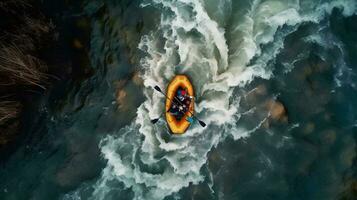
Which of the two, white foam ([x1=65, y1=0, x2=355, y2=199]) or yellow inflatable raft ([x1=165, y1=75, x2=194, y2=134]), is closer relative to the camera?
white foam ([x1=65, y1=0, x2=355, y2=199])

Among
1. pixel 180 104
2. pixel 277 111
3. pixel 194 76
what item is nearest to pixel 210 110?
pixel 180 104

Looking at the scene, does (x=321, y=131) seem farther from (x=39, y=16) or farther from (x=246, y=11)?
(x=39, y=16)

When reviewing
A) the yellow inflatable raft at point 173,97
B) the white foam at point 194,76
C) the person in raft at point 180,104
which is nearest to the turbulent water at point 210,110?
the white foam at point 194,76

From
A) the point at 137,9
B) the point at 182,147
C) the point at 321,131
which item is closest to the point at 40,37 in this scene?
the point at 137,9

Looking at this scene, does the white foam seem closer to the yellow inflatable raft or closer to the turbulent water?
the turbulent water

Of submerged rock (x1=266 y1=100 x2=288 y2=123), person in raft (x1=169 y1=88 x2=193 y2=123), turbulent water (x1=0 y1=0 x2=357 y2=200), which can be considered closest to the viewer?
turbulent water (x1=0 y1=0 x2=357 y2=200)

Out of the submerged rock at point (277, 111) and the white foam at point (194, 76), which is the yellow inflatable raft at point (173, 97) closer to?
the white foam at point (194, 76)

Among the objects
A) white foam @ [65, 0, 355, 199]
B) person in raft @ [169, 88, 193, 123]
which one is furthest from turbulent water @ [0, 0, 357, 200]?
person in raft @ [169, 88, 193, 123]
